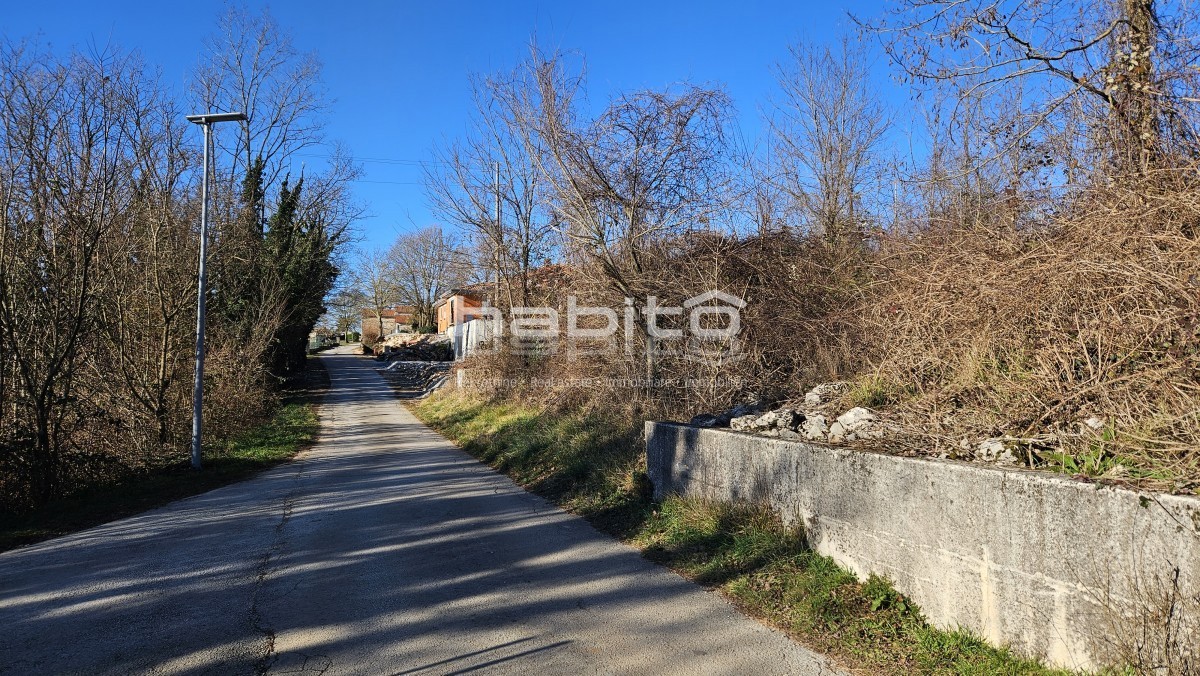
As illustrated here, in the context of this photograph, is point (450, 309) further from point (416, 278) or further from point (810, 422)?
point (810, 422)

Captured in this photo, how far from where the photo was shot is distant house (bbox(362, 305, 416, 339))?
7238cm

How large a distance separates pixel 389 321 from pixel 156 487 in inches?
2987

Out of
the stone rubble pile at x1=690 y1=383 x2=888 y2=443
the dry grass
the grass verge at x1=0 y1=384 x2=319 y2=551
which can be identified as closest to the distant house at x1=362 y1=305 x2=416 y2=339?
the grass verge at x1=0 y1=384 x2=319 y2=551

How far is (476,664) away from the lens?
404 cm

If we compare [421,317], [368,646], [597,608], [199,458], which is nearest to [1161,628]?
[597,608]

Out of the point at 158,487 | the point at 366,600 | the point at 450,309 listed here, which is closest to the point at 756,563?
the point at 366,600

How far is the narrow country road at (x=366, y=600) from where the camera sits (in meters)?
4.11

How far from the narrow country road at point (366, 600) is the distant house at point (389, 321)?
6212cm

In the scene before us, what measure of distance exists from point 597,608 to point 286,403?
25.4 m

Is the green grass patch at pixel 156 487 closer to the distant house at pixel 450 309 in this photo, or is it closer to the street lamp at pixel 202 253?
the street lamp at pixel 202 253

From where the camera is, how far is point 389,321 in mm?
84438

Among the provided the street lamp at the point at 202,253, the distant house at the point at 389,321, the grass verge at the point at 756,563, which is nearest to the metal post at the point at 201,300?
the street lamp at the point at 202,253

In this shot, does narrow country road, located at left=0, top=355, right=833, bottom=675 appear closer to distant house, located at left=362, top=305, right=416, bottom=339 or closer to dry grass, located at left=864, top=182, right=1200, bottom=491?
dry grass, located at left=864, top=182, right=1200, bottom=491

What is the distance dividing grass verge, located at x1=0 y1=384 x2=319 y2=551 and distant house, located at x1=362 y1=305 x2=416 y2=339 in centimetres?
5208
